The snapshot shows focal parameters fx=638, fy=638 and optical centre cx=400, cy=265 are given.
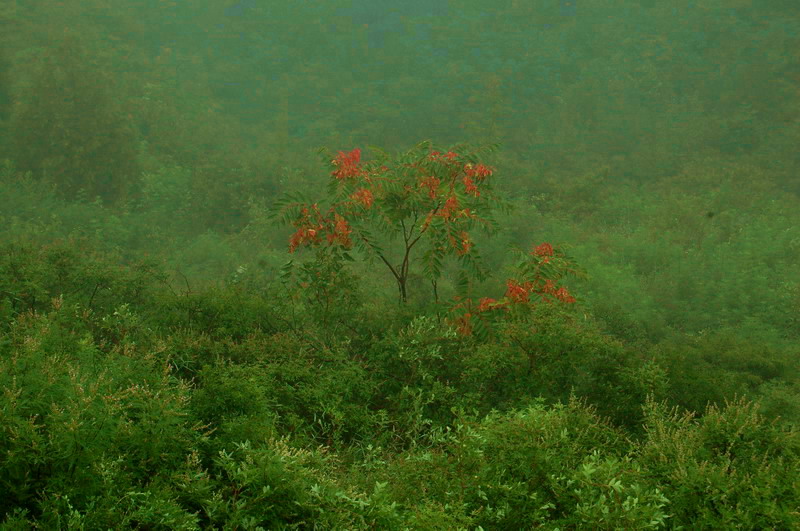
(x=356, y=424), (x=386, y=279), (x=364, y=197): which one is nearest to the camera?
(x=356, y=424)

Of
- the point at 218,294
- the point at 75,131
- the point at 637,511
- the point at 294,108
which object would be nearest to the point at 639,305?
the point at 218,294

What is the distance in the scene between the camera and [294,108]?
971 inches

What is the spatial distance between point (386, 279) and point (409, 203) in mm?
5692

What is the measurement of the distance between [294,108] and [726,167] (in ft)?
49.9

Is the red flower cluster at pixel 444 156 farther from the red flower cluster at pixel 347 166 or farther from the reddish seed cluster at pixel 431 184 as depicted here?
the red flower cluster at pixel 347 166

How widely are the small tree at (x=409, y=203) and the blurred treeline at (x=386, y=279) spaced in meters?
0.69

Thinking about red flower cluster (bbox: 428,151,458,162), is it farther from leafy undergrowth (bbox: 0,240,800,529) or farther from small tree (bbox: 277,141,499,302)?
leafy undergrowth (bbox: 0,240,800,529)

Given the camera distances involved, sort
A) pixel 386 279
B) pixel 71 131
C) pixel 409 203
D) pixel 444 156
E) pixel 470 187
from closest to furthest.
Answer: pixel 470 187, pixel 409 203, pixel 444 156, pixel 386 279, pixel 71 131

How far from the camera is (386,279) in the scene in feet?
43.2

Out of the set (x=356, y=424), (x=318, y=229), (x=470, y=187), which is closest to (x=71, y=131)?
(x=318, y=229)

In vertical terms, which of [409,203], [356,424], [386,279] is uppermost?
[409,203]

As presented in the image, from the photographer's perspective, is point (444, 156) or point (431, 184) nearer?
point (431, 184)

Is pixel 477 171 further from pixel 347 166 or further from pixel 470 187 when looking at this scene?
pixel 347 166

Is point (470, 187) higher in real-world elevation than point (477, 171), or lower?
lower
